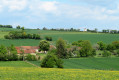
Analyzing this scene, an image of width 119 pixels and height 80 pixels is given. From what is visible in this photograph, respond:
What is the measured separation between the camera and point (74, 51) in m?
95.5

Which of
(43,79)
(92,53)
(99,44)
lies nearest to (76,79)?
(43,79)

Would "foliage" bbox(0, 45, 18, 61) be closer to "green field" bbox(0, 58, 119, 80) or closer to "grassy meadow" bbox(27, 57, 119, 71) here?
"grassy meadow" bbox(27, 57, 119, 71)

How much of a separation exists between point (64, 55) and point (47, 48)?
54.1 feet

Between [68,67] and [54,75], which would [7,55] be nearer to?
[68,67]

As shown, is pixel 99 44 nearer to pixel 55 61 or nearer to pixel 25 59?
pixel 25 59

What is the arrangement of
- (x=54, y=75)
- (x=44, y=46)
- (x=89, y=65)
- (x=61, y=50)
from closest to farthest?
(x=54, y=75) < (x=89, y=65) < (x=61, y=50) < (x=44, y=46)

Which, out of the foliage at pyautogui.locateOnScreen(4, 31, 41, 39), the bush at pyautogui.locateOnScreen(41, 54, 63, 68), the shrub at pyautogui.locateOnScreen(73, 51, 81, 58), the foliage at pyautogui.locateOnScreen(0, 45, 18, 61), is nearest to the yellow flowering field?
the bush at pyautogui.locateOnScreen(41, 54, 63, 68)

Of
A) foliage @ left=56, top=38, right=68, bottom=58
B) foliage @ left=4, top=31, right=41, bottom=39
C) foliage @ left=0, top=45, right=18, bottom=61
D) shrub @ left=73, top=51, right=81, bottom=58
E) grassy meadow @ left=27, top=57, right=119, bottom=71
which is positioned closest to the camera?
grassy meadow @ left=27, top=57, right=119, bottom=71

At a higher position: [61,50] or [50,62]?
[50,62]

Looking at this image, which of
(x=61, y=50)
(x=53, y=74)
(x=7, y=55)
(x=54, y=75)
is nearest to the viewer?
(x=54, y=75)

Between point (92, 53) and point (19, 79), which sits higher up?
point (19, 79)

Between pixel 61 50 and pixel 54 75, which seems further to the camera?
pixel 61 50

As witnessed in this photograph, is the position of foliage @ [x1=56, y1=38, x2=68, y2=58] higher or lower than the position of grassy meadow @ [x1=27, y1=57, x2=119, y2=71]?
higher

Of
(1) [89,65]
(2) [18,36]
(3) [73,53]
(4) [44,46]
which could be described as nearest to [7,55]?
(1) [89,65]
